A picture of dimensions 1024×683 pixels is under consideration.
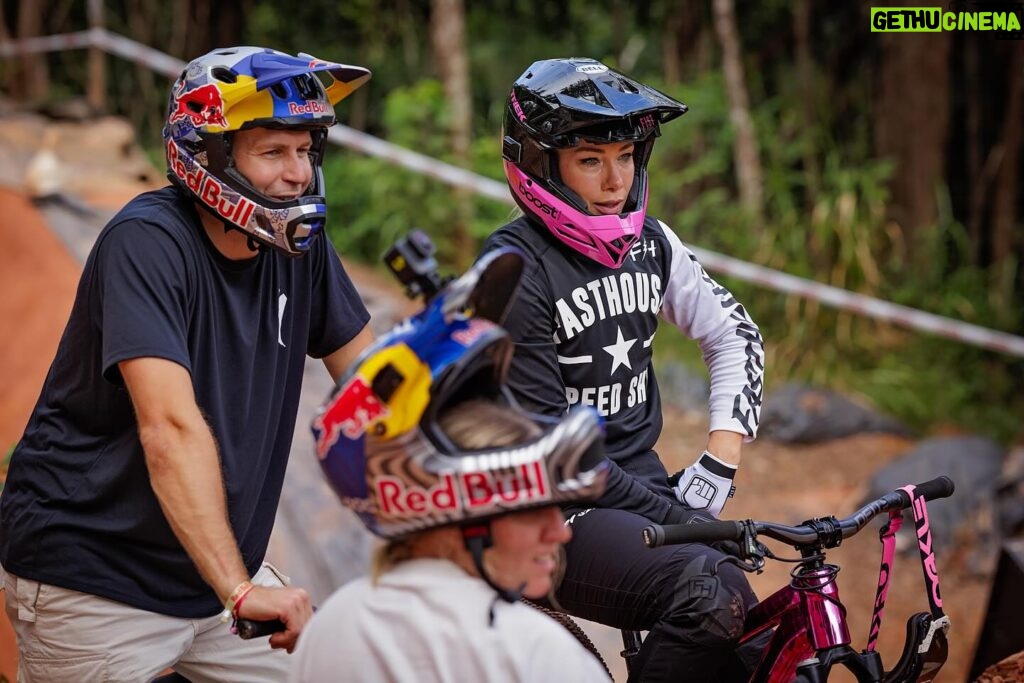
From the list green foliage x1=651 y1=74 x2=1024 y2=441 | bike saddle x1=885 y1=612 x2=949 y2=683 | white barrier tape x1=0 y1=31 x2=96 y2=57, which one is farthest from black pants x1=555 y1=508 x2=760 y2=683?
white barrier tape x1=0 y1=31 x2=96 y2=57

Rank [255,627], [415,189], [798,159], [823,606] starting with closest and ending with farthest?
[255,627], [823,606], [415,189], [798,159]

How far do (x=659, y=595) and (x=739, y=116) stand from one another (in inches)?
347

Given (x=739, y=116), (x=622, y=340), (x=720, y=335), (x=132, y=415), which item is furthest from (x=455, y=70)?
(x=132, y=415)

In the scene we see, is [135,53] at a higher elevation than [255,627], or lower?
lower

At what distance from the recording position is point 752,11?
13.2m

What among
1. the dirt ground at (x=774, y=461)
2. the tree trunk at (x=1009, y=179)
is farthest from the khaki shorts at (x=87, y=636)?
the tree trunk at (x=1009, y=179)

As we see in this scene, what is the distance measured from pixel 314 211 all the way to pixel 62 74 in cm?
1283

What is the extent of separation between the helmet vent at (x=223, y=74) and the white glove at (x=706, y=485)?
1.67 m

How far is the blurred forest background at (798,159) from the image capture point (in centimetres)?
1042

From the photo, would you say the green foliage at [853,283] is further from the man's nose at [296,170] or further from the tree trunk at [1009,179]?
the man's nose at [296,170]

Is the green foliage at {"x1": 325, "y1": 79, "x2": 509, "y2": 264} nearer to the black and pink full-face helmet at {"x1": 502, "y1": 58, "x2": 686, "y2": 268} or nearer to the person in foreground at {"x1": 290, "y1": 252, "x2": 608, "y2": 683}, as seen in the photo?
the black and pink full-face helmet at {"x1": 502, "y1": 58, "x2": 686, "y2": 268}

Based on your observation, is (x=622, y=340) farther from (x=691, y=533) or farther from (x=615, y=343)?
(x=691, y=533)

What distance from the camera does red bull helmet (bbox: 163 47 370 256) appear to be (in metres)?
3.23

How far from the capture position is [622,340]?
11.8ft
